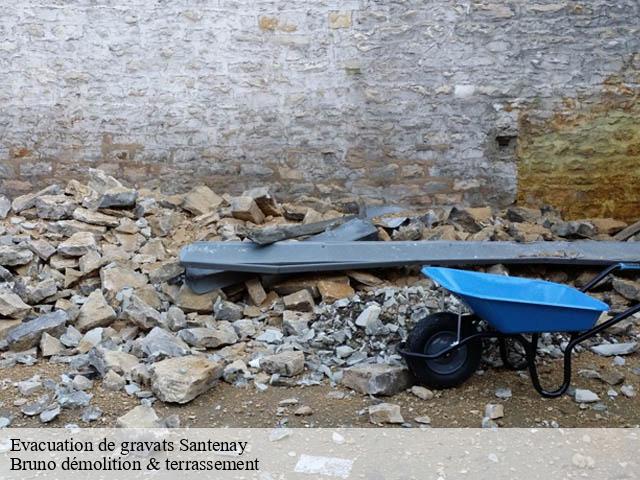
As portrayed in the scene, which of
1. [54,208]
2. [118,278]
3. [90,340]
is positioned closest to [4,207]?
[54,208]

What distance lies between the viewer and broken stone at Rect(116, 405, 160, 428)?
3607mm

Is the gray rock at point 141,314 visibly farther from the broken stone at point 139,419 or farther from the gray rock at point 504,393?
the gray rock at point 504,393

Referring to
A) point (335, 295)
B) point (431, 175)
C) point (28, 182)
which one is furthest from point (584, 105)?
point (28, 182)

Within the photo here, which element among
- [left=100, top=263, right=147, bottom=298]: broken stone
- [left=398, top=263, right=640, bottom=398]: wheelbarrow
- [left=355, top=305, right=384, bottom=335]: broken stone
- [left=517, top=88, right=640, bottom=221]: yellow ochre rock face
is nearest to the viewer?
[left=398, top=263, right=640, bottom=398]: wheelbarrow

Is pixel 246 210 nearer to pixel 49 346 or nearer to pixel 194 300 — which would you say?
pixel 194 300

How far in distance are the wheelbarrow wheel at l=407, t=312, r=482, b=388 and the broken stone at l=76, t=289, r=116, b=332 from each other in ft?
6.33

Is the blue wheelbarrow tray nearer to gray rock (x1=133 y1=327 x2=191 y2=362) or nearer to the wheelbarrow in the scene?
the wheelbarrow

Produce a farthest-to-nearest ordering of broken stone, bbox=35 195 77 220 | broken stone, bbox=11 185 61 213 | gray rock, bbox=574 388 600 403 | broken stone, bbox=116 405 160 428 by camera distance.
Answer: broken stone, bbox=11 185 61 213 → broken stone, bbox=35 195 77 220 → gray rock, bbox=574 388 600 403 → broken stone, bbox=116 405 160 428

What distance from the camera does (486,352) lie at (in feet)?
14.4

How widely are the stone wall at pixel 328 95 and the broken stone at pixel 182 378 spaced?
288 cm

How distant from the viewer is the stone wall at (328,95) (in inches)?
255

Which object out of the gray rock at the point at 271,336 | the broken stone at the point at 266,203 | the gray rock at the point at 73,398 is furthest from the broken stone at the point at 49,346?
the broken stone at the point at 266,203

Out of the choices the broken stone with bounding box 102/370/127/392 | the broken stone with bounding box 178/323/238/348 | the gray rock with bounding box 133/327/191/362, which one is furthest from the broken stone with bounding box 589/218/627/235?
the broken stone with bounding box 102/370/127/392

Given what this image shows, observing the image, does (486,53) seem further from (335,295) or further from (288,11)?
(335,295)
